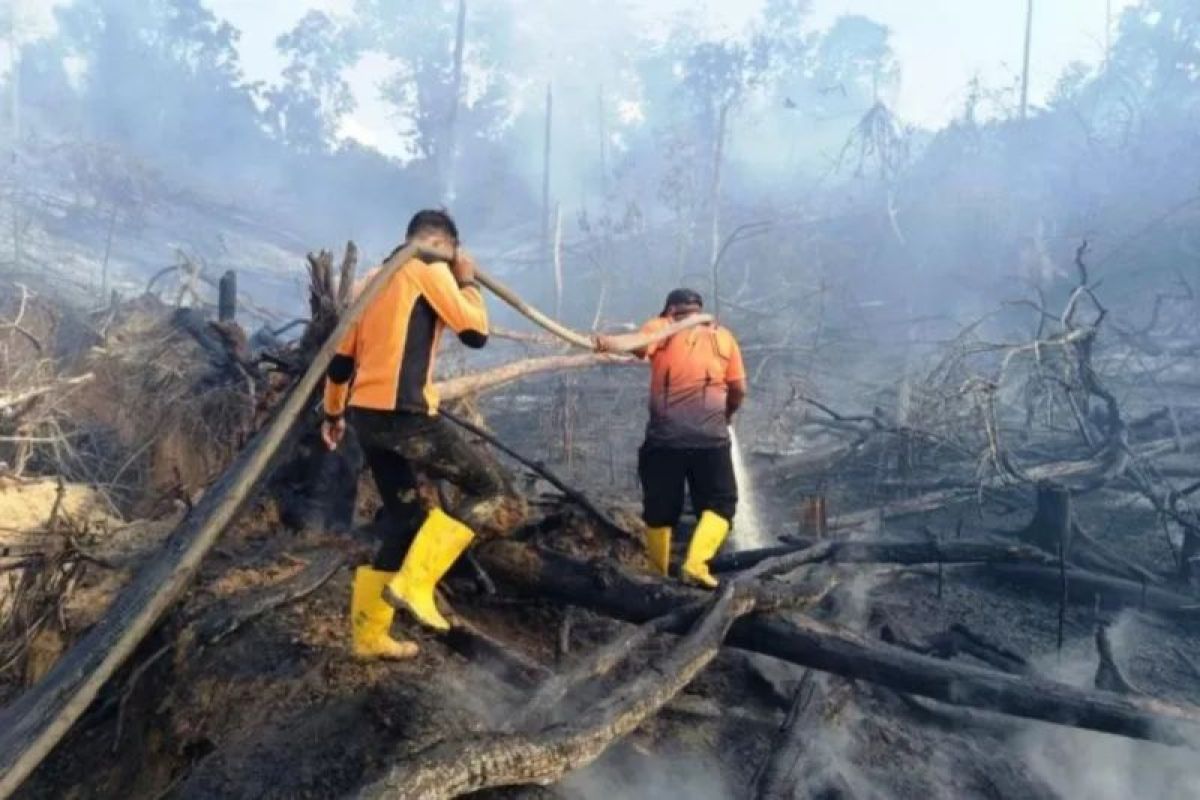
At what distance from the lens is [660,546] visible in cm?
480

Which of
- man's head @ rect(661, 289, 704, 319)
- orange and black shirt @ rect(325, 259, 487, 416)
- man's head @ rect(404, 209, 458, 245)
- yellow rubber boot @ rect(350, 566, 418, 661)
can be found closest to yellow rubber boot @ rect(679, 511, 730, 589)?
man's head @ rect(661, 289, 704, 319)

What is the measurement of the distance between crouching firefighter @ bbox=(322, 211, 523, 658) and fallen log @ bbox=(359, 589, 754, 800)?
90cm

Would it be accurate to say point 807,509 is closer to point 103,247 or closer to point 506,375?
point 506,375

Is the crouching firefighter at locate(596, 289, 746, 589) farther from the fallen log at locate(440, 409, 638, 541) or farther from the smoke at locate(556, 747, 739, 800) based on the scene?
the smoke at locate(556, 747, 739, 800)

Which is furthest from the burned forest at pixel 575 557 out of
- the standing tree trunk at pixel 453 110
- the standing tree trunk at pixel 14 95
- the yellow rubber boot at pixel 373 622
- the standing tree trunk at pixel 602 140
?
the standing tree trunk at pixel 453 110

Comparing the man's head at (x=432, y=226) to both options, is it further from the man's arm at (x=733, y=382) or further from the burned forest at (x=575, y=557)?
the man's arm at (x=733, y=382)

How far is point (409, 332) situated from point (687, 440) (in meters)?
1.93

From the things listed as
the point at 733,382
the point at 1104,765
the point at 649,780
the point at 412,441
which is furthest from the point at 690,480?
the point at 1104,765

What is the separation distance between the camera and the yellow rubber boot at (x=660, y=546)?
188 inches

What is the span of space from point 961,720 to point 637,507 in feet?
9.33

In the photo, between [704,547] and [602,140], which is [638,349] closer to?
[704,547]

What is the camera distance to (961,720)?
393 cm

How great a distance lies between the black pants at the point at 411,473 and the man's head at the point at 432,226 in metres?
0.79

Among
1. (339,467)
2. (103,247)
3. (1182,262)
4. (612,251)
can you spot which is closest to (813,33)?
(612,251)
